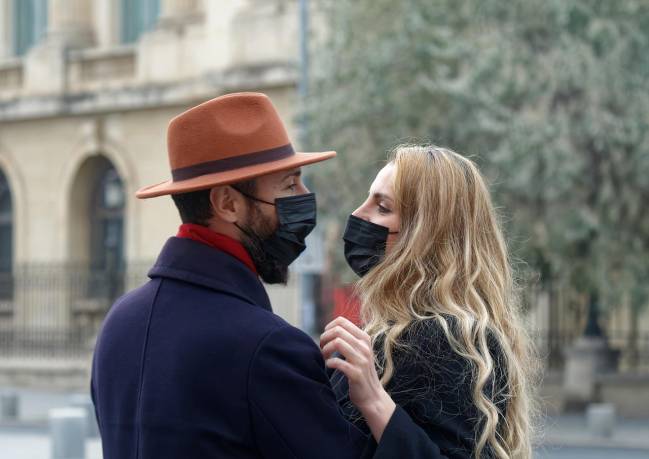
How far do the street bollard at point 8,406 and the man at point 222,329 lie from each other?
49.9ft

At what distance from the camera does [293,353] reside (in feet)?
9.39

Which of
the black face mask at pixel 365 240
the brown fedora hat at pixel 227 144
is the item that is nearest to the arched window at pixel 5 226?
the black face mask at pixel 365 240

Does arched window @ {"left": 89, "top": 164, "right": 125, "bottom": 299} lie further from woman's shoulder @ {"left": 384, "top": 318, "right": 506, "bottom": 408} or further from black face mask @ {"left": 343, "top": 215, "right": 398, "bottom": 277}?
woman's shoulder @ {"left": 384, "top": 318, "right": 506, "bottom": 408}

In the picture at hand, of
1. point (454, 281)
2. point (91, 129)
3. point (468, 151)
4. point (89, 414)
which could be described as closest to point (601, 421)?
point (468, 151)

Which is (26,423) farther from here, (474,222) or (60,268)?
(474,222)

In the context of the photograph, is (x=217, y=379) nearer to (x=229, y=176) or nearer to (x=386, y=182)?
(x=229, y=176)

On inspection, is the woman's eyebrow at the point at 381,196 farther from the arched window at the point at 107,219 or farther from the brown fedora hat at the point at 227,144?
the arched window at the point at 107,219

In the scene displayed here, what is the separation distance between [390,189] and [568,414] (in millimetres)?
15819

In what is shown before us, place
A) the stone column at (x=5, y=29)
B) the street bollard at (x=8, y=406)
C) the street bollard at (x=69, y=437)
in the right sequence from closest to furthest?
the street bollard at (x=69, y=437)
the street bollard at (x=8, y=406)
the stone column at (x=5, y=29)

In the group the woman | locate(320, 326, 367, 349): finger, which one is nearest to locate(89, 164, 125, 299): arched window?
the woman

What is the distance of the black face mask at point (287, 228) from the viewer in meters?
3.12

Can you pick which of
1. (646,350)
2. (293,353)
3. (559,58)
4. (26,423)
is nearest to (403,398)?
(293,353)

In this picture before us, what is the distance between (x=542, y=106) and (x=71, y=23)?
53.7ft

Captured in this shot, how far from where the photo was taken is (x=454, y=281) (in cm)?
338
